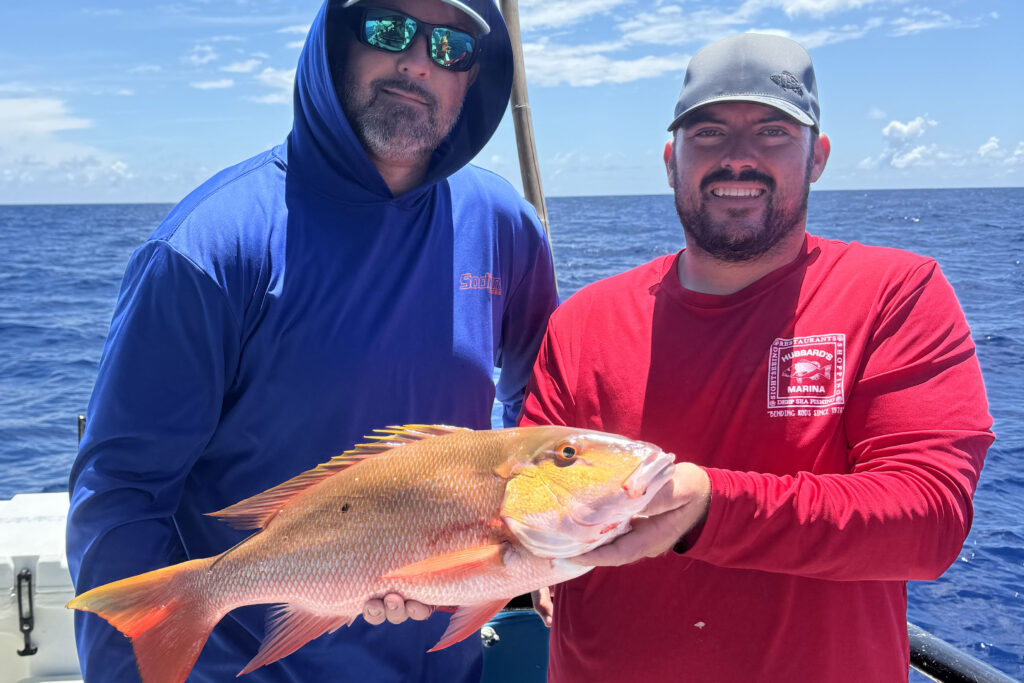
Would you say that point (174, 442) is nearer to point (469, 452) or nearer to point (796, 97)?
point (469, 452)

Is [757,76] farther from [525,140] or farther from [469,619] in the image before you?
[525,140]

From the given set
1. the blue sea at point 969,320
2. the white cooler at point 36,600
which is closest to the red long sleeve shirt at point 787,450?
the white cooler at point 36,600

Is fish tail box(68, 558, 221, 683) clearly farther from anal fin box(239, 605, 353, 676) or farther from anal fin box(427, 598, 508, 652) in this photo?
anal fin box(427, 598, 508, 652)

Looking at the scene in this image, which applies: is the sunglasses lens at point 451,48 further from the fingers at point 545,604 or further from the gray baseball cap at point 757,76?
the fingers at point 545,604

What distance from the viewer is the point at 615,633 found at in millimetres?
2229

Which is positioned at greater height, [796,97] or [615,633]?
[796,97]

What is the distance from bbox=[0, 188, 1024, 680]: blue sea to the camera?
7038mm

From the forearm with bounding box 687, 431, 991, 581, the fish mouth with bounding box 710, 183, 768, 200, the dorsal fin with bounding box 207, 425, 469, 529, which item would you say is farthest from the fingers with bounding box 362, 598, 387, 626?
the fish mouth with bounding box 710, 183, 768, 200

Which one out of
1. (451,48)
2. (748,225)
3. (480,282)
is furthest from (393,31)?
(748,225)

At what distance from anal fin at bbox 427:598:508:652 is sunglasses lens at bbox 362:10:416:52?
5.74 feet

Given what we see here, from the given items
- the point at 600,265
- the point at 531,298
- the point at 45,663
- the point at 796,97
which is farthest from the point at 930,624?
the point at 600,265

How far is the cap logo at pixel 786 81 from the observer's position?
7.57ft

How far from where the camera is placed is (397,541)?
2094mm

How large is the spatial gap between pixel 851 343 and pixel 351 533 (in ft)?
4.62
